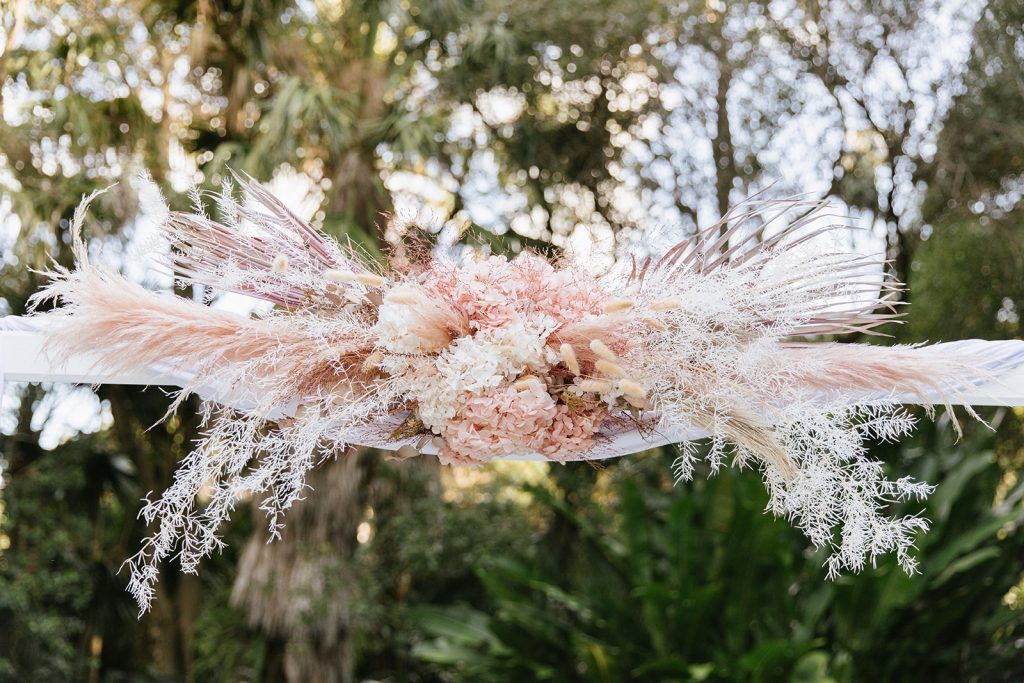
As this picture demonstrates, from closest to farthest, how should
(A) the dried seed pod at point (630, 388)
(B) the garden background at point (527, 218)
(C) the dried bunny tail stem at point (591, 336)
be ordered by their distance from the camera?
(A) the dried seed pod at point (630, 388) < (C) the dried bunny tail stem at point (591, 336) < (B) the garden background at point (527, 218)

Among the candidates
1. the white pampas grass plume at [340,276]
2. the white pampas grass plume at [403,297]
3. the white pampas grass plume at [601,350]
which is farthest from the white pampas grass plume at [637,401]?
the white pampas grass plume at [340,276]

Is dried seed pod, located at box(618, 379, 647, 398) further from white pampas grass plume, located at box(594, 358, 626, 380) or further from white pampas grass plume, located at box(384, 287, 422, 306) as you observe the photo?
white pampas grass plume, located at box(384, 287, 422, 306)

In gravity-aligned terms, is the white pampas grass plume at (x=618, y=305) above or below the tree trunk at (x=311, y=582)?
above

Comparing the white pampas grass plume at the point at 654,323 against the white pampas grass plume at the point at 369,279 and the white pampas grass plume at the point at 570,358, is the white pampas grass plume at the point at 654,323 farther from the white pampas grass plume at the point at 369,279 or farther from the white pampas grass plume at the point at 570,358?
the white pampas grass plume at the point at 369,279

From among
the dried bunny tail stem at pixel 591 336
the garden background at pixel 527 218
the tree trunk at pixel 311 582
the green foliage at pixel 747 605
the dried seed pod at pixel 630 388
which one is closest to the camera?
the dried seed pod at pixel 630 388

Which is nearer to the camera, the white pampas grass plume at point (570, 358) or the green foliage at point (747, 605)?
the white pampas grass plume at point (570, 358)

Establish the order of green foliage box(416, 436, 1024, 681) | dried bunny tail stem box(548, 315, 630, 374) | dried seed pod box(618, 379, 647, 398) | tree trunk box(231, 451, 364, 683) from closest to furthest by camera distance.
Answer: dried seed pod box(618, 379, 647, 398) < dried bunny tail stem box(548, 315, 630, 374) < green foliage box(416, 436, 1024, 681) < tree trunk box(231, 451, 364, 683)

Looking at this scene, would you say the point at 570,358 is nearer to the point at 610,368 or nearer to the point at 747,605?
the point at 610,368

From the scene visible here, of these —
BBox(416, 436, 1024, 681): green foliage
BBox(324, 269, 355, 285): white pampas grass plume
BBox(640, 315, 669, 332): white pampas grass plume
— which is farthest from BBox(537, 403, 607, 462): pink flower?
BBox(416, 436, 1024, 681): green foliage

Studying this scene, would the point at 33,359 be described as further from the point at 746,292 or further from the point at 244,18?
the point at 244,18
